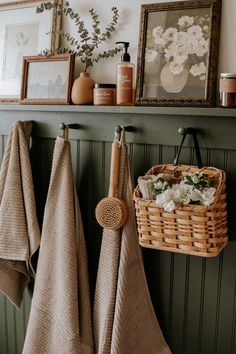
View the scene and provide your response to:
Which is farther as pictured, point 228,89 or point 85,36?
point 85,36

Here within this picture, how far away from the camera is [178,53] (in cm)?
122

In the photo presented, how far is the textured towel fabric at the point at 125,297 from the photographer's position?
1.23 m

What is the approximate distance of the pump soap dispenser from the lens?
1261mm

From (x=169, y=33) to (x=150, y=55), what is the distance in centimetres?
8

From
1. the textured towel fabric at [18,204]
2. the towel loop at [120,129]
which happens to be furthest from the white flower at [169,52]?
the textured towel fabric at [18,204]

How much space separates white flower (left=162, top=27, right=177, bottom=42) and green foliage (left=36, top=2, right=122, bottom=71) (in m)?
0.17

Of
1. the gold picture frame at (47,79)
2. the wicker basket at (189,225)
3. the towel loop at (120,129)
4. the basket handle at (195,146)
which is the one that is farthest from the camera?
the gold picture frame at (47,79)

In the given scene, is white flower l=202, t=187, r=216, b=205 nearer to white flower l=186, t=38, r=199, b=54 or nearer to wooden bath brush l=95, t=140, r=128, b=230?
wooden bath brush l=95, t=140, r=128, b=230

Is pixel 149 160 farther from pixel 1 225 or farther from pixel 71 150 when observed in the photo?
pixel 1 225

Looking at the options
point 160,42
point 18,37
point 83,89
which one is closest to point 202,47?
point 160,42

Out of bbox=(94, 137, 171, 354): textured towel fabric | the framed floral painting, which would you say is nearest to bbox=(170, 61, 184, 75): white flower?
the framed floral painting

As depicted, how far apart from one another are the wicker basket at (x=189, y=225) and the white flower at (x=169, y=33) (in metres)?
0.40

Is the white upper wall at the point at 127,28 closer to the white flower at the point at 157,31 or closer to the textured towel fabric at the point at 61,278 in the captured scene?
the white flower at the point at 157,31

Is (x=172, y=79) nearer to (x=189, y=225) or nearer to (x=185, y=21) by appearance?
(x=185, y=21)
